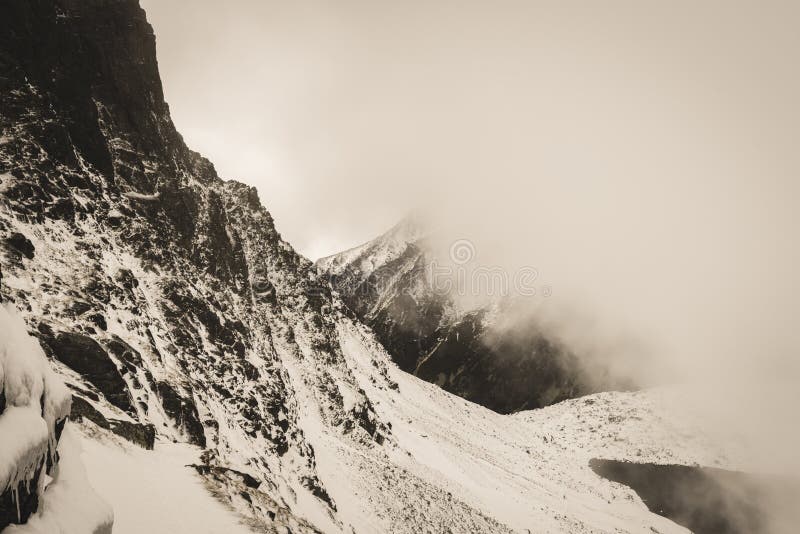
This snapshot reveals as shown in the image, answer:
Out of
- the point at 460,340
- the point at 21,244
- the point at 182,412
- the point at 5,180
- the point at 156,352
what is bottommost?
the point at 182,412

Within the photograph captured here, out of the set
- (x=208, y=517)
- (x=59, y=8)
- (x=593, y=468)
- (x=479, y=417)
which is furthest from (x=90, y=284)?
(x=593, y=468)

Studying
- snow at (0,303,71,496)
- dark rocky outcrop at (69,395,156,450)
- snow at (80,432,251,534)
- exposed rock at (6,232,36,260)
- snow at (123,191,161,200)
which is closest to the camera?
snow at (0,303,71,496)

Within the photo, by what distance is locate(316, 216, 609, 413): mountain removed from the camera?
156 metres

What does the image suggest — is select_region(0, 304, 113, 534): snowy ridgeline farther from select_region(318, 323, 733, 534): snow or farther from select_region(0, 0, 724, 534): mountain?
select_region(318, 323, 733, 534): snow

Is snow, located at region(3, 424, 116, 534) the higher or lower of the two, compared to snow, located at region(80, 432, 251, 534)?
higher

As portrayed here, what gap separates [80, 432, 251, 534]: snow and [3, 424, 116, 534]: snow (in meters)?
3.00

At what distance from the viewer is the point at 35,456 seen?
6043 mm

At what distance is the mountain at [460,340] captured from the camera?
6147 inches

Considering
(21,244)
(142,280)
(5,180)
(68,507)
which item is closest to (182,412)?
(21,244)

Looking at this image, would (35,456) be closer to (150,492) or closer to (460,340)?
(150,492)

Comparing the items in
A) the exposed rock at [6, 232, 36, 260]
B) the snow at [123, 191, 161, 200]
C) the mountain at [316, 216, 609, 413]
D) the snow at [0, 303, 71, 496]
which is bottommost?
the exposed rock at [6, 232, 36, 260]

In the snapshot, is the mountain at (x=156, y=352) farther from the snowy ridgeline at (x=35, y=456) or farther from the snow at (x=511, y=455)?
the snow at (x=511, y=455)

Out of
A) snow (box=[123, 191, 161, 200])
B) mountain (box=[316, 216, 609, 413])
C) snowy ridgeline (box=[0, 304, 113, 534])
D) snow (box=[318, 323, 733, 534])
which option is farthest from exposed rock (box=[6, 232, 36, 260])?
mountain (box=[316, 216, 609, 413])

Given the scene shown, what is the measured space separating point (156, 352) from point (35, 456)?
63.5 feet
